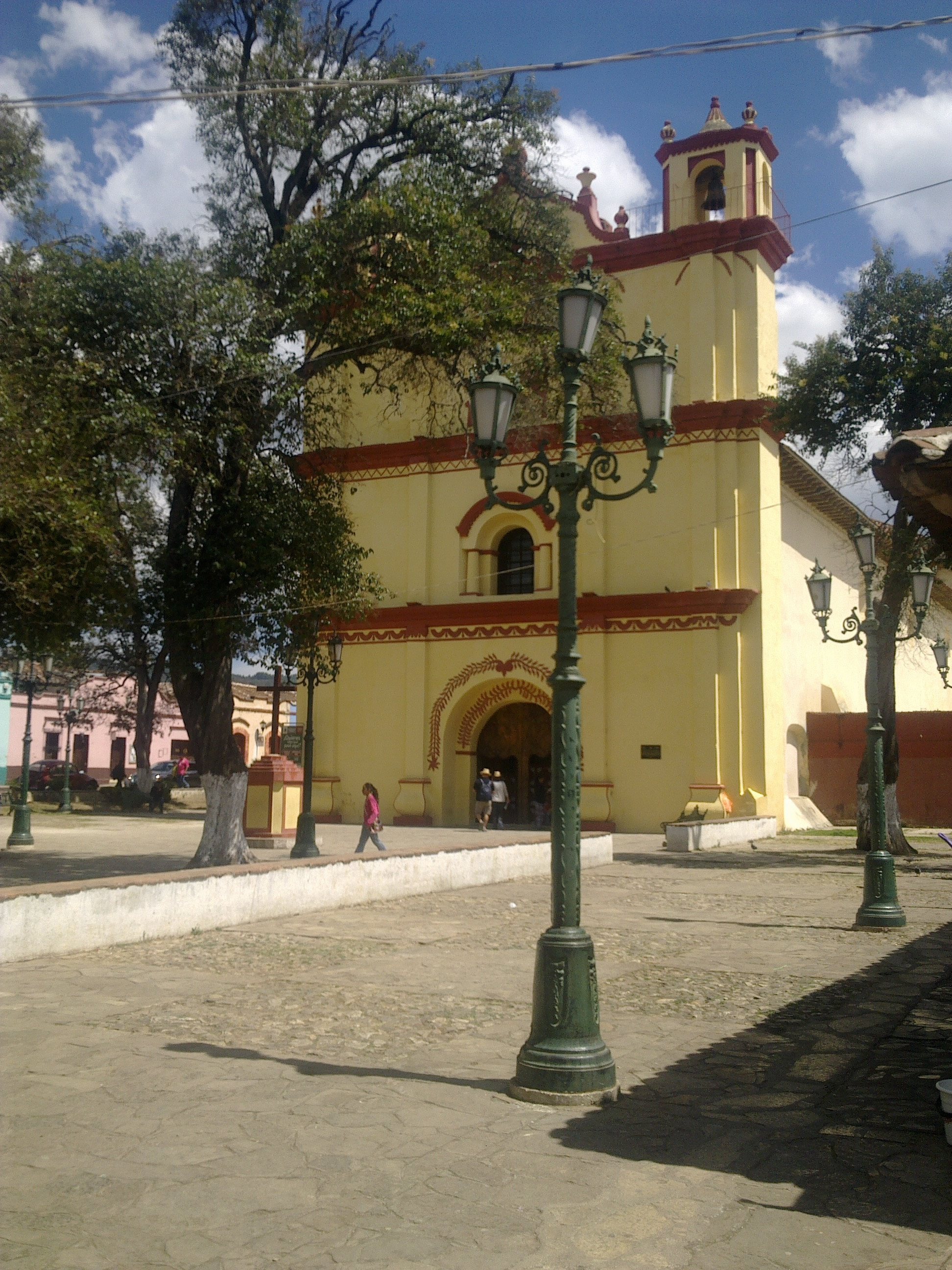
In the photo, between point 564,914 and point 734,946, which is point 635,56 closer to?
point 564,914

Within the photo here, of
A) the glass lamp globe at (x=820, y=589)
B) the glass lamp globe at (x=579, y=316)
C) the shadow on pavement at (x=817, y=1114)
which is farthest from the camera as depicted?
the glass lamp globe at (x=820, y=589)

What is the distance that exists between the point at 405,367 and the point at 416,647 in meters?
12.8

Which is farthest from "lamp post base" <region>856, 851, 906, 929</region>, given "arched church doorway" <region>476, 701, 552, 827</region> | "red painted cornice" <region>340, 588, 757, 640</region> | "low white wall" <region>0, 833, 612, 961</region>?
"arched church doorway" <region>476, 701, 552, 827</region>

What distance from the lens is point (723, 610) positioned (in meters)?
24.9

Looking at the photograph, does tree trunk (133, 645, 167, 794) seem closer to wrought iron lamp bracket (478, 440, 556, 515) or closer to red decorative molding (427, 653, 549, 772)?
red decorative molding (427, 653, 549, 772)

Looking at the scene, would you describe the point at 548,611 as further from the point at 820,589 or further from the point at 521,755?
the point at 820,589

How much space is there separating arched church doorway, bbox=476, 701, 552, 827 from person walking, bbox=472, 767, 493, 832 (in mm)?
2730

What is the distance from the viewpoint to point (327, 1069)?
614 centimetres

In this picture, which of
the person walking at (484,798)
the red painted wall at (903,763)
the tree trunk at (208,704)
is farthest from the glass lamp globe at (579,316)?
the red painted wall at (903,763)

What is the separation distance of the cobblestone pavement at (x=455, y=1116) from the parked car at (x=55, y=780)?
31.9m

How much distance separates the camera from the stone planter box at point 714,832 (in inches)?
827

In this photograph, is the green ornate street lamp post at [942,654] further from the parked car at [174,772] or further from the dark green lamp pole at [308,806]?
the parked car at [174,772]

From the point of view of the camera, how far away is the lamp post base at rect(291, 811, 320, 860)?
17266 mm

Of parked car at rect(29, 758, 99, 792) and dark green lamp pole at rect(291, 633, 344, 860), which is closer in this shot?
dark green lamp pole at rect(291, 633, 344, 860)
